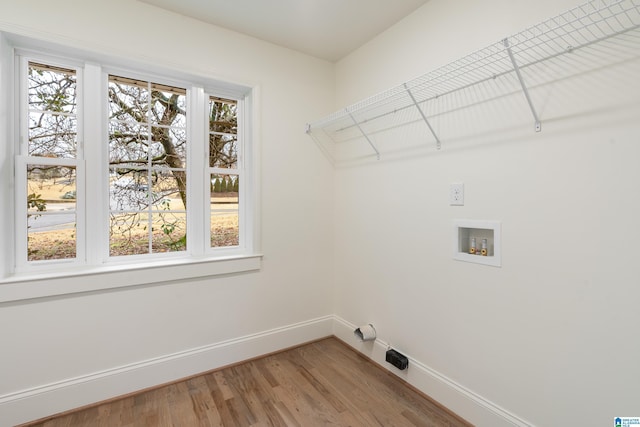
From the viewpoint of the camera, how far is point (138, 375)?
191cm

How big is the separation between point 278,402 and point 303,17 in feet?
8.36

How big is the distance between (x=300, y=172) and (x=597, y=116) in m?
1.88

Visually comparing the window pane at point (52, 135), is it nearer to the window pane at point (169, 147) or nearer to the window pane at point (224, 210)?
the window pane at point (169, 147)

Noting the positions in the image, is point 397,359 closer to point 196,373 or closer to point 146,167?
point 196,373

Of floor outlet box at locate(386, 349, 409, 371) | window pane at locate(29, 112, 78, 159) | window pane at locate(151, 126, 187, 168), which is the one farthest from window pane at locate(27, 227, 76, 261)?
floor outlet box at locate(386, 349, 409, 371)

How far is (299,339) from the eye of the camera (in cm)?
255

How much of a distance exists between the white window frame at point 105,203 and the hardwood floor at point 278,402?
73 cm

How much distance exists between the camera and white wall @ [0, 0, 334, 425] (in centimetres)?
166

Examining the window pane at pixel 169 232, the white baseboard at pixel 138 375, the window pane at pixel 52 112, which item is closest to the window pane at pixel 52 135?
the window pane at pixel 52 112

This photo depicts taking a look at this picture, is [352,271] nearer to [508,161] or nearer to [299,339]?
[299,339]

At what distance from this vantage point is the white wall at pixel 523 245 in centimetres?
118

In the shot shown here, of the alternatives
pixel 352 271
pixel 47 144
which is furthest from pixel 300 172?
pixel 47 144

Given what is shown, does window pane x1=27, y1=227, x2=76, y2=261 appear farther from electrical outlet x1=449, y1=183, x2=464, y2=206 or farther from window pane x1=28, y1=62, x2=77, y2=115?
electrical outlet x1=449, y1=183, x2=464, y2=206

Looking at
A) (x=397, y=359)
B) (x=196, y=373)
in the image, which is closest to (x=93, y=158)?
(x=196, y=373)
